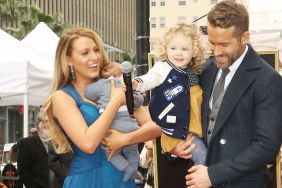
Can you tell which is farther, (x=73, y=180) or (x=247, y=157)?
(x=73, y=180)

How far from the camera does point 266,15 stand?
7.80 metres

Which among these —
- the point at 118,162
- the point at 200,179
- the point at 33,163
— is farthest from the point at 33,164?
the point at 200,179

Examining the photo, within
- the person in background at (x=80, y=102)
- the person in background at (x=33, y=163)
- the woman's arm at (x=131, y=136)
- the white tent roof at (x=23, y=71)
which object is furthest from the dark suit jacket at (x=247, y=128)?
the person in background at (x=33, y=163)

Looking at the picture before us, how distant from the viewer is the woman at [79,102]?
3264 mm

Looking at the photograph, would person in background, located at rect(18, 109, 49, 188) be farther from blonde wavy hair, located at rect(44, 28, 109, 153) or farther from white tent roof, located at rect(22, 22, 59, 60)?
blonde wavy hair, located at rect(44, 28, 109, 153)

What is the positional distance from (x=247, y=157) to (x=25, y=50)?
599cm

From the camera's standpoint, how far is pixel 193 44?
322 centimetres

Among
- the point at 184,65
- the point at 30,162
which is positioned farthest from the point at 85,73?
the point at 30,162

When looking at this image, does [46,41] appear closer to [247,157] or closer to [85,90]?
→ [85,90]

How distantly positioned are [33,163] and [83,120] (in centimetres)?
608

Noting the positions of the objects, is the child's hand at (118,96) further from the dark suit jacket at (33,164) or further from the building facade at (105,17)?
the building facade at (105,17)

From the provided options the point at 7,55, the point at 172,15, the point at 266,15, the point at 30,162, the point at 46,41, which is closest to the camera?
the point at 7,55

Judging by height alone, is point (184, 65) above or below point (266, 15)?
below

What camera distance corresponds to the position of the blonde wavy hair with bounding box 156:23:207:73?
3195 mm
